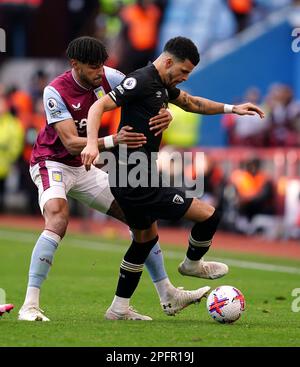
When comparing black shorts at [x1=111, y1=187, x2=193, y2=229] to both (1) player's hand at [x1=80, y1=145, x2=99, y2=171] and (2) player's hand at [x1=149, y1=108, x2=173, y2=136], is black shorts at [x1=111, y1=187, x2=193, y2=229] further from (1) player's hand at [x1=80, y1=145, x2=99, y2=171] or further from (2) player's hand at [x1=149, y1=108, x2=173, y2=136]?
(1) player's hand at [x1=80, y1=145, x2=99, y2=171]

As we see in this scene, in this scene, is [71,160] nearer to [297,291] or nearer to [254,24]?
[297,291]

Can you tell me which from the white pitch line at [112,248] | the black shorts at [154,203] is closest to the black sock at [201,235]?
the black shorts at [154,203]

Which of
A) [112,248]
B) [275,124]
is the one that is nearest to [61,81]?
[112,248]

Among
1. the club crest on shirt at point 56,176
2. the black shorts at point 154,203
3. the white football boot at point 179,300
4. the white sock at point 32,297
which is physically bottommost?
the white sock at point 32,297

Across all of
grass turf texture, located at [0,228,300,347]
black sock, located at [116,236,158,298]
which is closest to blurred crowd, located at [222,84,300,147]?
grass turf texture, located at [0,228,300,347]

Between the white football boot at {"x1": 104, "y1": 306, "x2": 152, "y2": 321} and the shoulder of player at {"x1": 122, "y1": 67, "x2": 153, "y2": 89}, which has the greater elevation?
the shoulder of player at {"x1": 122, "y1": 67, "x2": 153, "y2": 89}

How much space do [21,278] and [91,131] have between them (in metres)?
4.86

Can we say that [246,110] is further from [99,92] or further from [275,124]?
[275,124]

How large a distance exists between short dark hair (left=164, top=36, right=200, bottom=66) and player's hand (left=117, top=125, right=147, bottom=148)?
0.70m

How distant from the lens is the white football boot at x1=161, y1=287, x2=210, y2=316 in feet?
32.3

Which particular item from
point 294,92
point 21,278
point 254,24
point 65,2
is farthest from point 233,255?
point 65,2

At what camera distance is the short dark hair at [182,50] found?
928 centimetres

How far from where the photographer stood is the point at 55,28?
108 feet

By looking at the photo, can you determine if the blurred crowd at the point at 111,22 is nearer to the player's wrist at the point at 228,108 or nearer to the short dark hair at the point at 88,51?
the player's wrist at the point at 228,108
